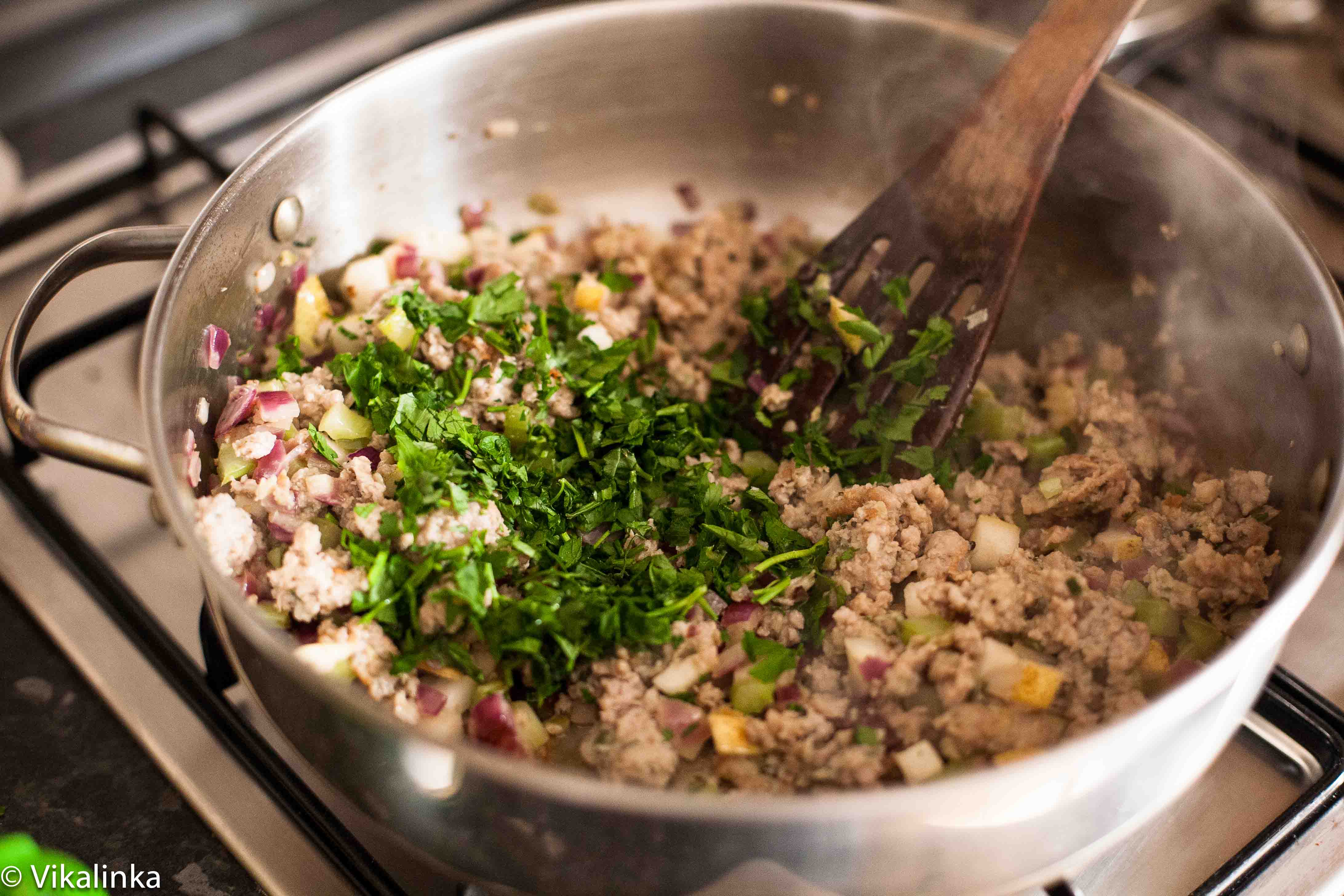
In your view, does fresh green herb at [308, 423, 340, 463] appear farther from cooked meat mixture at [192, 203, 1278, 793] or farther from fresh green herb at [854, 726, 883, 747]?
fresh green herb at [854, 726, 883, 747]

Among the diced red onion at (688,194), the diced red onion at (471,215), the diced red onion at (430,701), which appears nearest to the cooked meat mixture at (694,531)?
the diced red onion at (430,701)

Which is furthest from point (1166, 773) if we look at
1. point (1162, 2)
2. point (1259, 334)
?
point (1162, 2)

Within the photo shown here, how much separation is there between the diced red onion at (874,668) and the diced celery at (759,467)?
30cm

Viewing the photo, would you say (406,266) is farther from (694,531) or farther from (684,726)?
(684,726)

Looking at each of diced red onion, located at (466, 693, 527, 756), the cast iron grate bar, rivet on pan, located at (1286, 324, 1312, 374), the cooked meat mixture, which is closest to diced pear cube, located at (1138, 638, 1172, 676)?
the cooked meat mixture

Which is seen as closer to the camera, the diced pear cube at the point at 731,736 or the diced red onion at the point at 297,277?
the diced pear cube at the point at 731,736

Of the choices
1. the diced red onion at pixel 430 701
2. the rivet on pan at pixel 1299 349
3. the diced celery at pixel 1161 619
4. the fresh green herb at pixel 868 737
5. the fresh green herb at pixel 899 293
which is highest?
the rivet on pan at pixel 1299 349

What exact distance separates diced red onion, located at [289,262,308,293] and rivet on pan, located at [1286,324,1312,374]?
1.20 metres

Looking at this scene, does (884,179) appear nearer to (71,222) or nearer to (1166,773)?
(1166,773)

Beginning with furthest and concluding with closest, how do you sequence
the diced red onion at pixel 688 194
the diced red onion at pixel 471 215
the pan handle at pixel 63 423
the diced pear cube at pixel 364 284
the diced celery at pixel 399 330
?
1. the diced red onion at pixel 688 194
2. the diced red onion at pixel 471 215
3. the diced pear cube at pixel 364 284
4. the diced celery at pixel 399 330
5. the pan handle at pixel 63 423

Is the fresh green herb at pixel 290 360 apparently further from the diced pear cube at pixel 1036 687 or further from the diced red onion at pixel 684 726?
the diced pear cube at pixel 1036 687

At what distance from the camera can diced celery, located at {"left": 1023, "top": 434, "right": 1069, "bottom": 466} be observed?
1293mm

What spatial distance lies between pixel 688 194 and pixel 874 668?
3.07 feet

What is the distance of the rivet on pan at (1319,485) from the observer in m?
1.00
